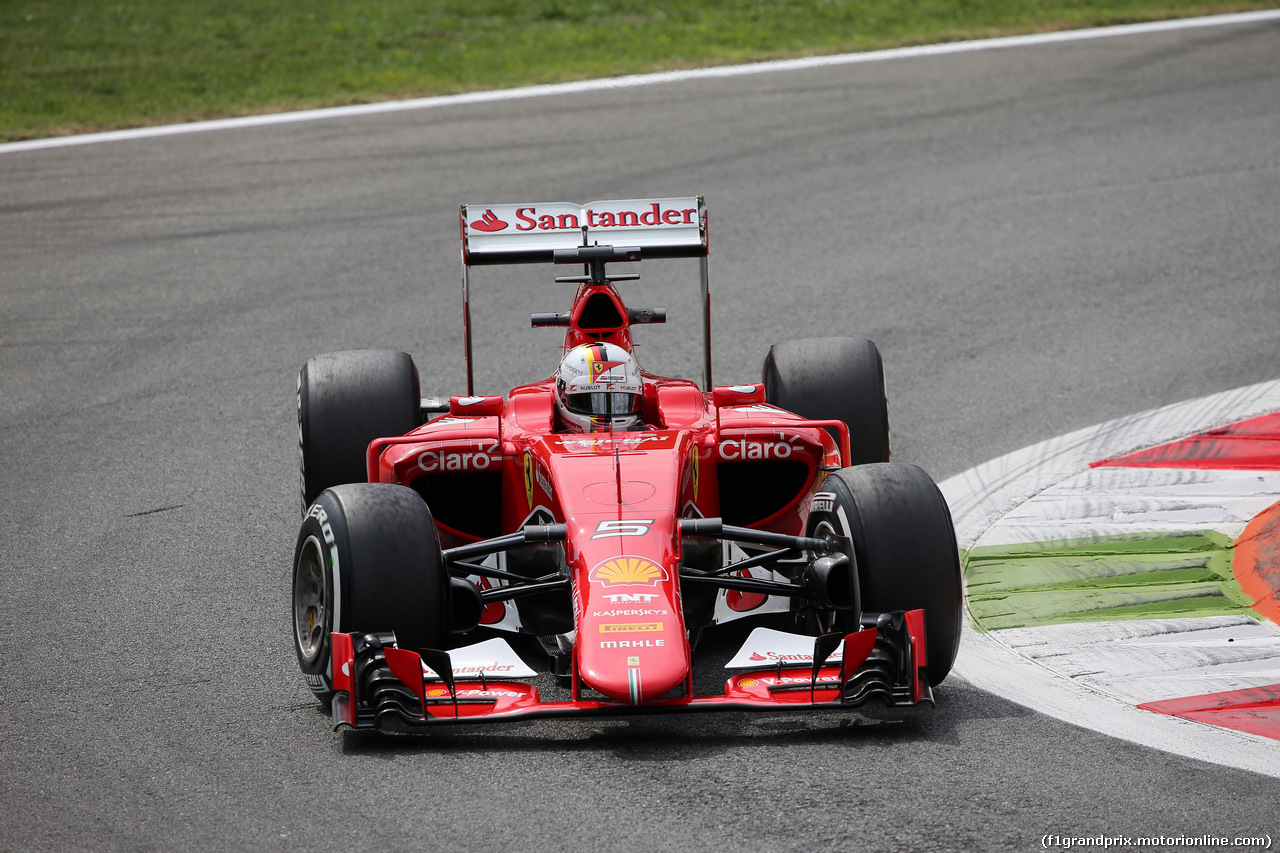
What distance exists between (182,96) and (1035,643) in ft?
43.0

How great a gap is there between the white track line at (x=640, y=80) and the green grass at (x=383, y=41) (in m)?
0.28

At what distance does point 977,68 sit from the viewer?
1653 cm

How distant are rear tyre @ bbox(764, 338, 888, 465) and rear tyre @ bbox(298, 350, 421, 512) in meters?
1.79

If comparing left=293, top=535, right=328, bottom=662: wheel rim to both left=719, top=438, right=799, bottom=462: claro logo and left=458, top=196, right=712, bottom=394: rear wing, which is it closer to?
left=719, top=438, right=799, bottom=462: claro logo

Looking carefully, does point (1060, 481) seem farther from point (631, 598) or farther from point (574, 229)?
point (631, 598)

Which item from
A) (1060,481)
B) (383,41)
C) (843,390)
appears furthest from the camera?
(383,41)

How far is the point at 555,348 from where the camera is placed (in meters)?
10.3

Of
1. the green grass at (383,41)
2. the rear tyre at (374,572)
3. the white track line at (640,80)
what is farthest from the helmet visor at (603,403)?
the green grass at (383,41)

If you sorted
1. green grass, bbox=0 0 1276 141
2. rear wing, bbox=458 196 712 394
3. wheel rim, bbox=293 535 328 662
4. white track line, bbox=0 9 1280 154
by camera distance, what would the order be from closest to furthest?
wheel rim, bbox=293 535 328 662, rear wing, bbox=458 196 712 394, white track line, bbox=0 9 1280 154, green grass, bbox=0 0 1276 141

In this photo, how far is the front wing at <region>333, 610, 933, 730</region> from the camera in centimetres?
501

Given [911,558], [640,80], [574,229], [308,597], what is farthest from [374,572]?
[640,80]

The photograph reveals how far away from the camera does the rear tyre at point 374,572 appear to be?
5191 mm

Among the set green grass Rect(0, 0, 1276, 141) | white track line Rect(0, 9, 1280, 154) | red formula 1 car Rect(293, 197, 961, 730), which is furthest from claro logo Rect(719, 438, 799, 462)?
green grass Rect(0, 0, 1276, 141)

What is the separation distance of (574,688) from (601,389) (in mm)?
1642
